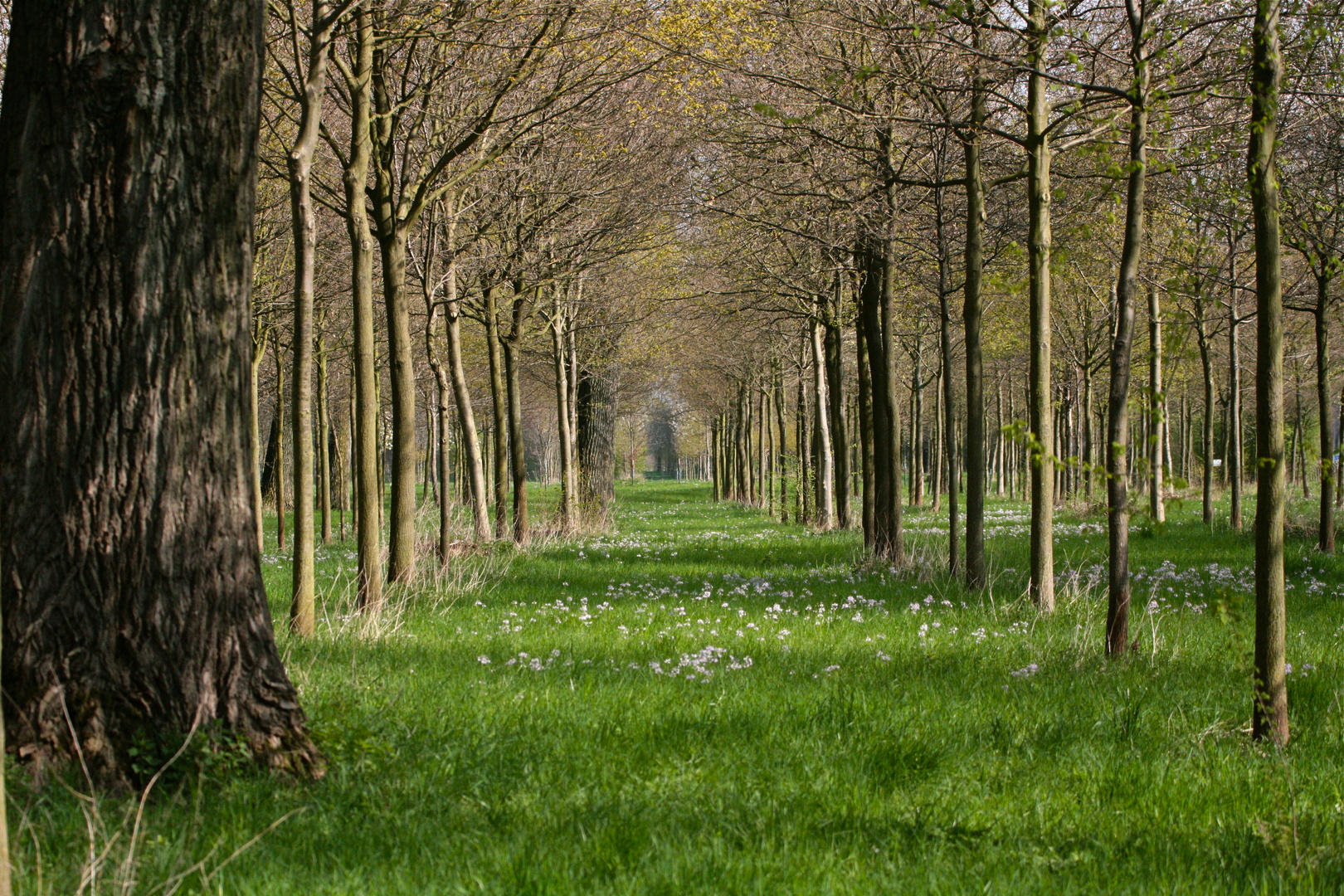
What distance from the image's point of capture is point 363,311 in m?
7.77

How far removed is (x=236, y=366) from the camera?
3.68m

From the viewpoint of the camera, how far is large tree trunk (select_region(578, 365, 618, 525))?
70.5 ft

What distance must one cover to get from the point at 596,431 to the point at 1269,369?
18750 millimetres

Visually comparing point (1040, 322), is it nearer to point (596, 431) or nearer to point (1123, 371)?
point (1123, 371)

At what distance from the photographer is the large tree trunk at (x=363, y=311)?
7488 millimetres

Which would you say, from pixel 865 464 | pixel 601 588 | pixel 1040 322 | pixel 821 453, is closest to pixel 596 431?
pixel 821 453

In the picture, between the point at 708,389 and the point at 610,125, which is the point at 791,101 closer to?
the point at 610,125

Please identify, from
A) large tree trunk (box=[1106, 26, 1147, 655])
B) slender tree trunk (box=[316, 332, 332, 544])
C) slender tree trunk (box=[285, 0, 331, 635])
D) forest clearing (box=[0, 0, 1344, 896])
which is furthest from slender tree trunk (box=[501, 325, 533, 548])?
large tree trunk (box=[1106, 26, 1147, 655])

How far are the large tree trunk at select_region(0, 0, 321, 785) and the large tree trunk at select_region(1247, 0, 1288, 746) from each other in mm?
4144

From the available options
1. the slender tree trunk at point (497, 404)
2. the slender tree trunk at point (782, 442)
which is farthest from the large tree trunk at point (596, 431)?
the slender tree trunk at point (497, 404)

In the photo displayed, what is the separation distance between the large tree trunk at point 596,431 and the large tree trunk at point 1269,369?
17.1 metres

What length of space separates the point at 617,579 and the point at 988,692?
5578 millimetres

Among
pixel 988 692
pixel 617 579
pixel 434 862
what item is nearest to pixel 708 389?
pixel 617 579

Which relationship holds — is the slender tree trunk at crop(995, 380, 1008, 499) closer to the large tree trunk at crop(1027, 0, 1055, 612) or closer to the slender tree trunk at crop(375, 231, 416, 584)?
the large tree trunk at crop(1027, 0, 1055, 612)
